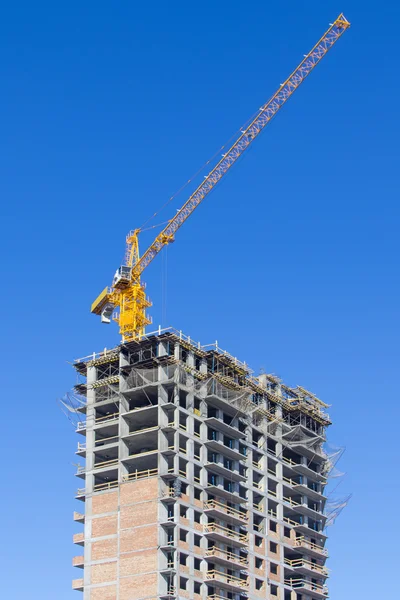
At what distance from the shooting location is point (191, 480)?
156 meters

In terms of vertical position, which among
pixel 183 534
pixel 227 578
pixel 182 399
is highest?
pixel 182 399

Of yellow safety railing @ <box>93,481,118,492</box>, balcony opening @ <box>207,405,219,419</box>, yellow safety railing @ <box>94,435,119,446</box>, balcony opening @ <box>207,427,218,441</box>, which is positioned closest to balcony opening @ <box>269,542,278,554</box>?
balcony opening @ <box>207,427,218,441</box>

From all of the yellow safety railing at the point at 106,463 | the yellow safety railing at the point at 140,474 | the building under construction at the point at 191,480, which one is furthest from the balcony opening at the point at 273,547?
the yellow safety railing at the point at 106,463

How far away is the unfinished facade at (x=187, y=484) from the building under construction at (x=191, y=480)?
6.6 inches

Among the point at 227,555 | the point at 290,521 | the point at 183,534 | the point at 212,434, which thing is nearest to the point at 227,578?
the point at 227,555

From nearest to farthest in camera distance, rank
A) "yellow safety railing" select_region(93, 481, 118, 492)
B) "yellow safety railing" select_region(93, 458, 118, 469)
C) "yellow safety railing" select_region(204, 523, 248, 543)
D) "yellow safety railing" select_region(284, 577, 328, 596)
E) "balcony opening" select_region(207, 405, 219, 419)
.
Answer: "yellow safety railing" select_region(204, 523, 248, 543) < "yellow safety railing" select_region(93, 481, 118, 492) < "yellow safety railing" select_region(93, 458, 118, 469) < "balcony opening" select_region(207, 405, 219, 419) < "yellow safety railing" select_region(284, 577, 328, 596)

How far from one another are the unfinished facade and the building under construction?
0.55 ft

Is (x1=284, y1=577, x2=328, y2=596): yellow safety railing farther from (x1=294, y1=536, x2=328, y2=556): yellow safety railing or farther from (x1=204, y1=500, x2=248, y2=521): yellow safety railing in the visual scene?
(x1=204, y1=500, x2=248, y2=521): yellow safety railing

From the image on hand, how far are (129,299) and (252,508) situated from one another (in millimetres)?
37346

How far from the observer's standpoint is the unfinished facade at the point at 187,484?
15050 centimetres

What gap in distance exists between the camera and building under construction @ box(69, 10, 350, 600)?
150625 millimetres

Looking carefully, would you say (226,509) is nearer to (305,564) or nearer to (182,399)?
(182,399)

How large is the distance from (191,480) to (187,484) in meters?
1.05

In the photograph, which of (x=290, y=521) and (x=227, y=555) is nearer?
(x=227, y=555)
